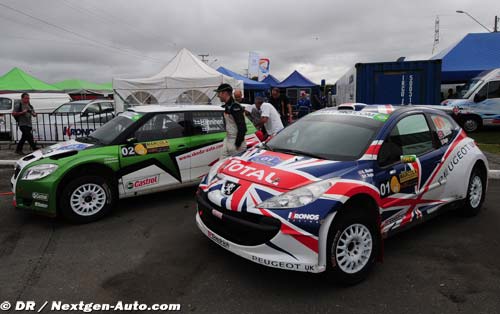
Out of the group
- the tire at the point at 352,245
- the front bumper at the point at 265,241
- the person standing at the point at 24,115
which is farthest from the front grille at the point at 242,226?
the person standing at the point at 24,115

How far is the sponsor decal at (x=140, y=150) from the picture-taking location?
526cm

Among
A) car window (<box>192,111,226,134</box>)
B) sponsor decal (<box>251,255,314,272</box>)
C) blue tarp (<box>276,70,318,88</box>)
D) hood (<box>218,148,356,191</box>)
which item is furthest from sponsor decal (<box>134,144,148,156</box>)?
blue tarp (<box>276,70,318,88</box>)

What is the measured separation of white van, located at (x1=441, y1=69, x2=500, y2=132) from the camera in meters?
14.4

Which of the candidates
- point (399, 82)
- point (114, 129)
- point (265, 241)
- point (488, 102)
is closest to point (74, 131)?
point (114, 129)

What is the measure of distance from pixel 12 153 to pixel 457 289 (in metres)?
11.5

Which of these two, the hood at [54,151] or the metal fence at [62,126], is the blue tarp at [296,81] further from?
the hood at [54,151]

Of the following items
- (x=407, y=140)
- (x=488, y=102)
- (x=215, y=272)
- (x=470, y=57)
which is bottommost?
(x=215, y=272)

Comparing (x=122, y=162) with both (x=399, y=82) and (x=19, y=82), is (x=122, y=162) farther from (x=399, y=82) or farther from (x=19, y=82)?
(x=19, y=82)

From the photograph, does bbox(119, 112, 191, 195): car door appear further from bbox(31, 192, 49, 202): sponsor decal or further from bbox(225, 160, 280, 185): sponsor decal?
bbox(225, 160, 280, 185): sponsor decal

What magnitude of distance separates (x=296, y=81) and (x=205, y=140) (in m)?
22.2

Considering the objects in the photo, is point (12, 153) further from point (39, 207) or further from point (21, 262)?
point (21, 262)

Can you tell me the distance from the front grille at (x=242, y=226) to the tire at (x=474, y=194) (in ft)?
10.2

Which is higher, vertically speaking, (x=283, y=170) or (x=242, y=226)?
(x=283, y=170)

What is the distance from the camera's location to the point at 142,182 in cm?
533
